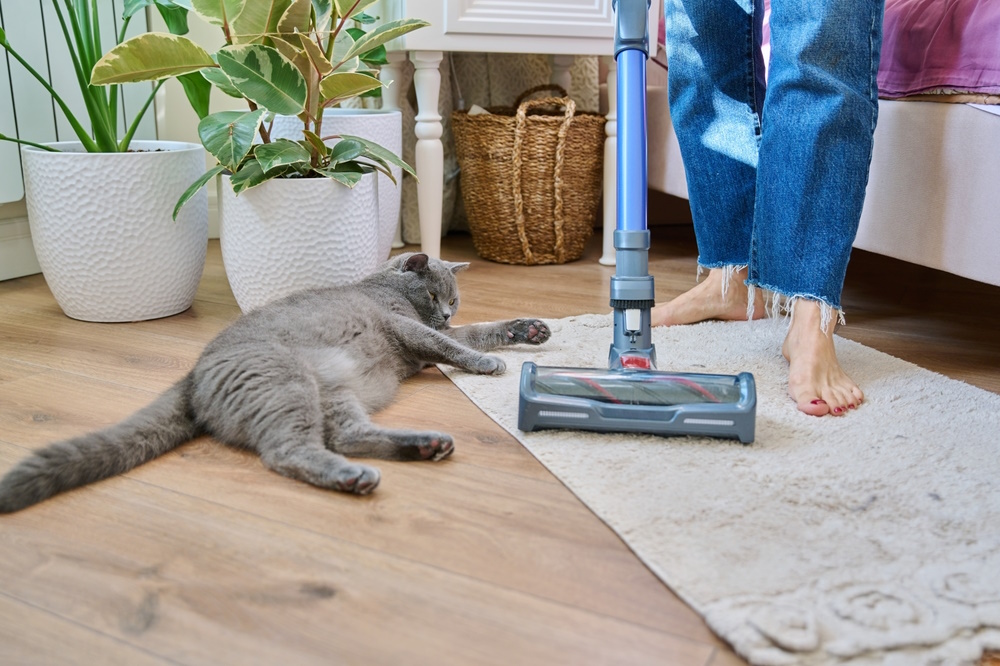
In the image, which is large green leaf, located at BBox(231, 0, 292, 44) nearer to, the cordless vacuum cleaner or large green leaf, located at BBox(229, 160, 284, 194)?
large green leaf, located at BBox(229, 160, 284, 194)

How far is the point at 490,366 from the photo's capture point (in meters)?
1.44

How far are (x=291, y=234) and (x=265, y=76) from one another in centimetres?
29

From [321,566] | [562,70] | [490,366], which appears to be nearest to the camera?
[321,566]

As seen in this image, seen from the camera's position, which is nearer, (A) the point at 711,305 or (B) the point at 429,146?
(A) the point at 711,305

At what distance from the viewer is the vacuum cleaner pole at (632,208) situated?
120 centimetres

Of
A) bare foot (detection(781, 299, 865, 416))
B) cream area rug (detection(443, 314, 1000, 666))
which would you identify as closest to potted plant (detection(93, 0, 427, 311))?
cream area rug (detection(443, 314, 1000, 666))

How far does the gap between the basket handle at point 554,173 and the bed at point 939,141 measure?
797 mm

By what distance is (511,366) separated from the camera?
1502mm

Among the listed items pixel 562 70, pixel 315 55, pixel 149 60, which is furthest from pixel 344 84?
pixel 562 70

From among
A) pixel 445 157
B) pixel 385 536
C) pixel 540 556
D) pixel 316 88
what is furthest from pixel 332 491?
pixel 445 157

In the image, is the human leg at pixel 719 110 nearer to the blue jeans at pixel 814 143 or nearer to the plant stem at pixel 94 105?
the blue jeans at pixel 814 143

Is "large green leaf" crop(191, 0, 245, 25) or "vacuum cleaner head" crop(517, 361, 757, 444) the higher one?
"large green leaf" crop(191, 0, 245, 25)

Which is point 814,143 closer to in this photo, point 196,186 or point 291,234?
point 291,234

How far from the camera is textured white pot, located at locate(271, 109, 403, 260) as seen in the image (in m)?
1.95
